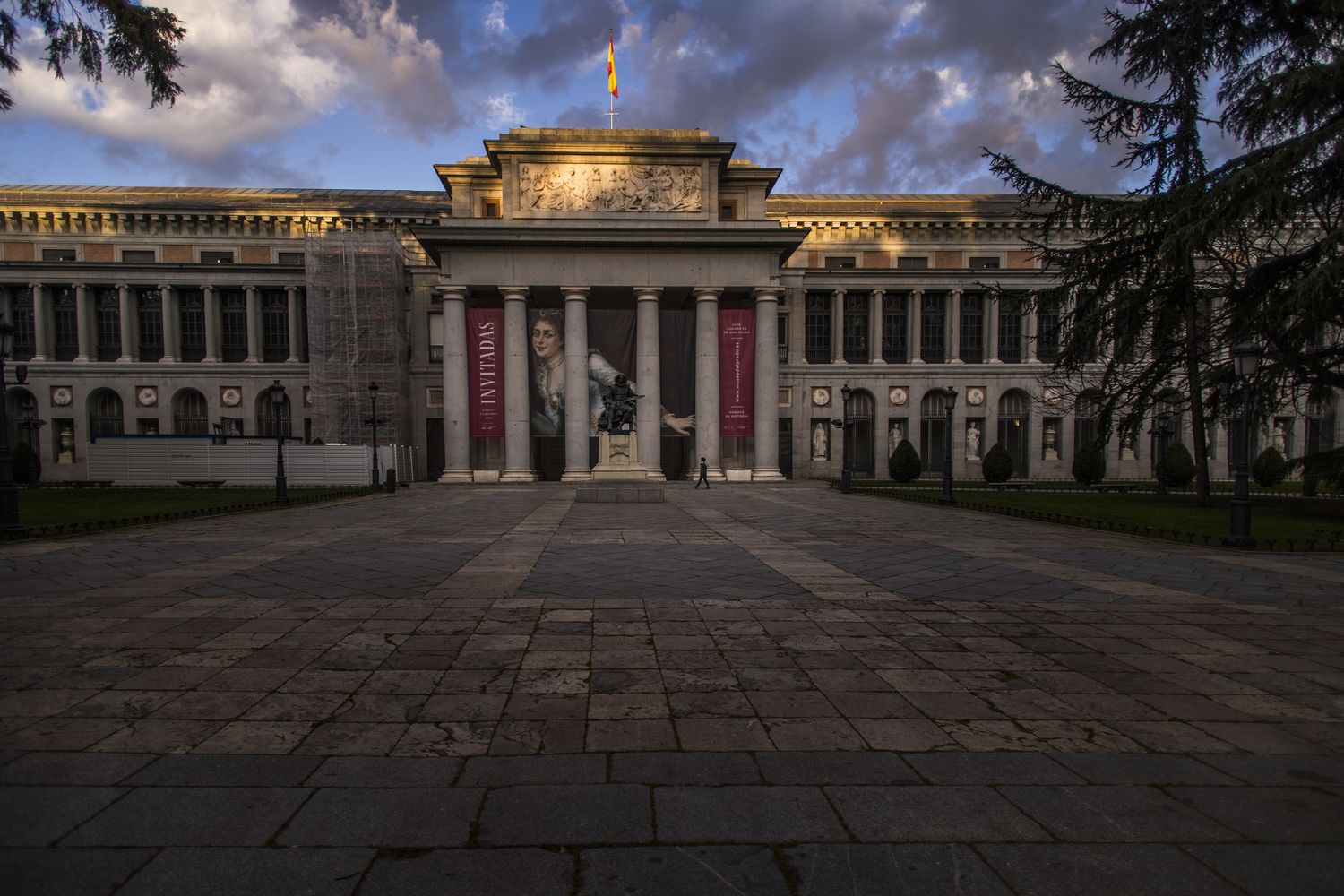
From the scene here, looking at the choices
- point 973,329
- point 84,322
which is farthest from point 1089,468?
point 84,322

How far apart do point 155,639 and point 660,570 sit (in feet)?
16.2

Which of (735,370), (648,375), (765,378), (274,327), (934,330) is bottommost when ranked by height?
(765,378)

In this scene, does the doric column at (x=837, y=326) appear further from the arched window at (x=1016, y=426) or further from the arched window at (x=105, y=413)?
the arched window at (x=105, y=413)

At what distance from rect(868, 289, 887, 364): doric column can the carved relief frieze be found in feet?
44.8

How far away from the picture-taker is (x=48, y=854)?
7.97 ft

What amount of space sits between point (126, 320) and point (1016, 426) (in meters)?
56.2

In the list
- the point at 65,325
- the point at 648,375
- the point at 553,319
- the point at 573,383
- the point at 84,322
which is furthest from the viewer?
the point at 65,325

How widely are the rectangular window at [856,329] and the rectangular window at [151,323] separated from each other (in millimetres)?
42972

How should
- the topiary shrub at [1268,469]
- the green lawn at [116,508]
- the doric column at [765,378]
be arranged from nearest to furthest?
the green lawn at [116,508] < the topiary shrub at [1268,469] < the doric column at [765,378]

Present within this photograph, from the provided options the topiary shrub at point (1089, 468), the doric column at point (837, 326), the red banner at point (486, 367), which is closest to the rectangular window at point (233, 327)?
the red banner at point (486, 367)

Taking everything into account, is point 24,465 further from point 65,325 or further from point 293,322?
point 293,322

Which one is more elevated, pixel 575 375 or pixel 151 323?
pixel 151 323

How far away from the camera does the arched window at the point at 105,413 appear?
4097 centimetres

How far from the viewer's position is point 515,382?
33906 mm
